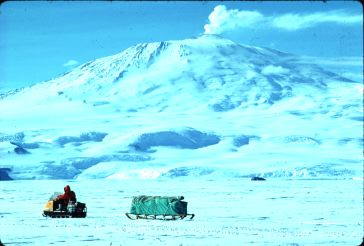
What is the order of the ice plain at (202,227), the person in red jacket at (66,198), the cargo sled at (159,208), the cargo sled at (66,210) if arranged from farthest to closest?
the cargo sled at (159,208)
the person in red jacket at (66,198)
the cargo sled at (66,210)
the ice plain at (202,227)

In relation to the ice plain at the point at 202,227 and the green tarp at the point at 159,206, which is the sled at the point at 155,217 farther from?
the ice plain at the point at 202,227

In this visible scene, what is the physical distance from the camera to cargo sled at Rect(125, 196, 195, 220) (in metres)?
39.5

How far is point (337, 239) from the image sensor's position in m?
28.9

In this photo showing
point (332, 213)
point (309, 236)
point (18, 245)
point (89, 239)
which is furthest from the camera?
point (332, 213)

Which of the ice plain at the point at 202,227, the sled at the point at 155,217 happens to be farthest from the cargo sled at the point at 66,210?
the sled at the point at 155,217

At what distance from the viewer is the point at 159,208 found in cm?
3966

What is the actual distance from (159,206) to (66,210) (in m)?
5.11

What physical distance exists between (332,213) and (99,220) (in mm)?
14365

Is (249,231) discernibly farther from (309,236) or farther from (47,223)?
(47,223)

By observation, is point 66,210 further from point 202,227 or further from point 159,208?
point 202,227

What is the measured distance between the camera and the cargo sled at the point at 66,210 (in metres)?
39.0

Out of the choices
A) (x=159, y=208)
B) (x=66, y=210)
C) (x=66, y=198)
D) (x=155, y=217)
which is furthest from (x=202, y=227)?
(x=66, y=210)

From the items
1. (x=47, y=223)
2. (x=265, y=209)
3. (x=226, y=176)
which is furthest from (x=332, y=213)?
(x=226, y=176)

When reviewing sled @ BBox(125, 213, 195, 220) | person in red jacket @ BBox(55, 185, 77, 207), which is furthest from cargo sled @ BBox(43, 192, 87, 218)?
sled @ BBox(125, 213, 195, 220)
